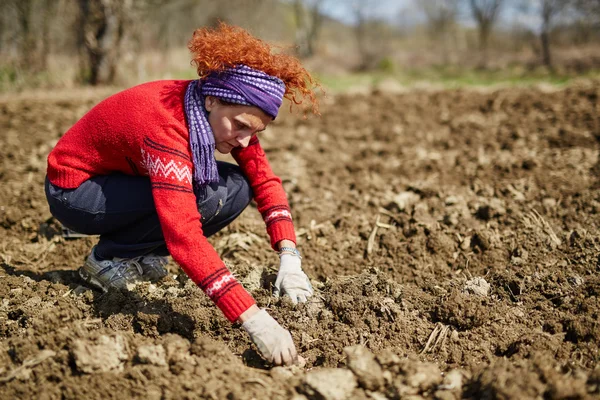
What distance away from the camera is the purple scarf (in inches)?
73.4

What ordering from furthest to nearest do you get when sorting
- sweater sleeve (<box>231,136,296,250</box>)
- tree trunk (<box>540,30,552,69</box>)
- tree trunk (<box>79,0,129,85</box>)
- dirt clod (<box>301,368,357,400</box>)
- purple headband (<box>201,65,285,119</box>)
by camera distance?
tree trunk (<box>540,30,552,69</box>) → tree trunk (<box>79,0,129,85</box>) → sweater sleeve (<box>231,136,296,250</box>) → purple headband (<box>201,65,285,119</box>) → dirt clod (<box>301,368,357,400</box>)

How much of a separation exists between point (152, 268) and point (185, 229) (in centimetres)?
73

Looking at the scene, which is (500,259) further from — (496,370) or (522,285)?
(496,370)

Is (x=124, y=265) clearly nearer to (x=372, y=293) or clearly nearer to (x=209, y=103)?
(x=209, y=103)

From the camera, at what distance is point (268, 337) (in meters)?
1.75

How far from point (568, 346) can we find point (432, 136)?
3437mm

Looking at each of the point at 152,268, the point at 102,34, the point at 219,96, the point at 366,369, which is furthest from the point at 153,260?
the point at 102,34

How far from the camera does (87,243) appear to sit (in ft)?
9.49

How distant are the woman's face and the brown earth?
0.70 metres

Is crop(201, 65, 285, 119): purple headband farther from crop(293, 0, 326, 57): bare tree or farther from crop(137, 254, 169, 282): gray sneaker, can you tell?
crop(293, 0, 326, 57): bare tree

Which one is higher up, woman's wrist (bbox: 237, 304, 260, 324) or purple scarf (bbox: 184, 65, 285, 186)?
purple scarf (bbox: 184, 65, 285, 186)

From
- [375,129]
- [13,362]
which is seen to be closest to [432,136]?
[375,129]

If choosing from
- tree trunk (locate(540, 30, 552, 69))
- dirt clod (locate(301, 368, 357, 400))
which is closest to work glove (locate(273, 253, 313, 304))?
dirt clod (locate(301, 368, 357, 400))

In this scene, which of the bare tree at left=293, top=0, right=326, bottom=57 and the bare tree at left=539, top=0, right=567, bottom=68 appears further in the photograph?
the bare tree at left=293, top=0, right=326, bottom=57
